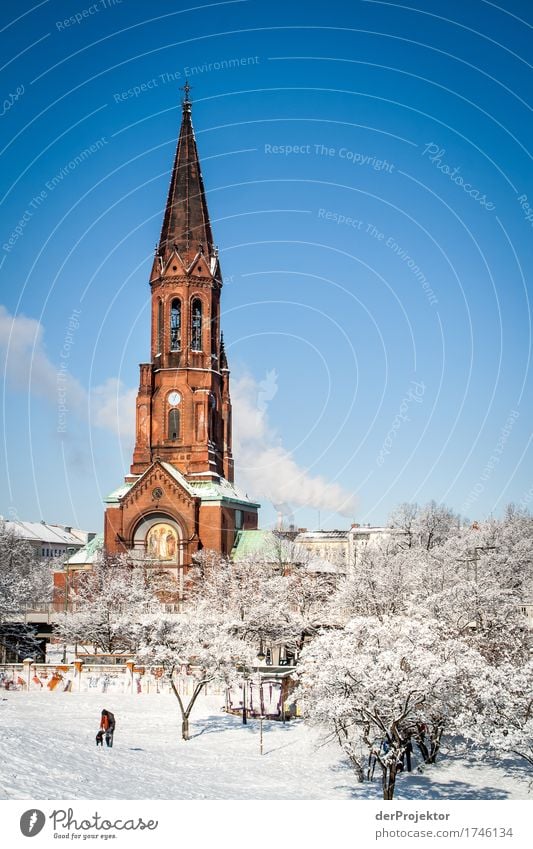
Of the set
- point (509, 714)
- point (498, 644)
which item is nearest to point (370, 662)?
point (509, 714)

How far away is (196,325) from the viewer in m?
88.2

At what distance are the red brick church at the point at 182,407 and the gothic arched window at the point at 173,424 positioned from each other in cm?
10

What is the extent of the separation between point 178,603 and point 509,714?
45.1m

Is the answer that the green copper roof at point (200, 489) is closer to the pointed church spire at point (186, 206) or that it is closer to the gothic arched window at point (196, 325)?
the gothic arched window at point (196, 325)

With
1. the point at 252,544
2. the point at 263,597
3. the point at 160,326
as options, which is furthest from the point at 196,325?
the point at 263,597

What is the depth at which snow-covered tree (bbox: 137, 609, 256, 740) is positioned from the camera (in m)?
42.9

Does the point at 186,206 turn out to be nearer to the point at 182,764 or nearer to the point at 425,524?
the point at 425,524

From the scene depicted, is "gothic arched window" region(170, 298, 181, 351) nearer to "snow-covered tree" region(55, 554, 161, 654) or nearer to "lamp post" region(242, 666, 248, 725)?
"snow-covered tree" region(55, 554, 161, 654)

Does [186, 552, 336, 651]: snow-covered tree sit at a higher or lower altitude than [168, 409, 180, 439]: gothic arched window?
lower

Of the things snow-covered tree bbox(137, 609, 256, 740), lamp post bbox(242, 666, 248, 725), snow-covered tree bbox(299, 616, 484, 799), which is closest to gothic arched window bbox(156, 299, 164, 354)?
snow-covered tree bbox(137, 609, 256, 740)

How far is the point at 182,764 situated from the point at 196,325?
58847 millimetres

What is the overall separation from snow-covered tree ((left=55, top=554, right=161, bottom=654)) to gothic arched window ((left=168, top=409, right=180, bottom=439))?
580 inches

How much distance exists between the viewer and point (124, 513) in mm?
81938
